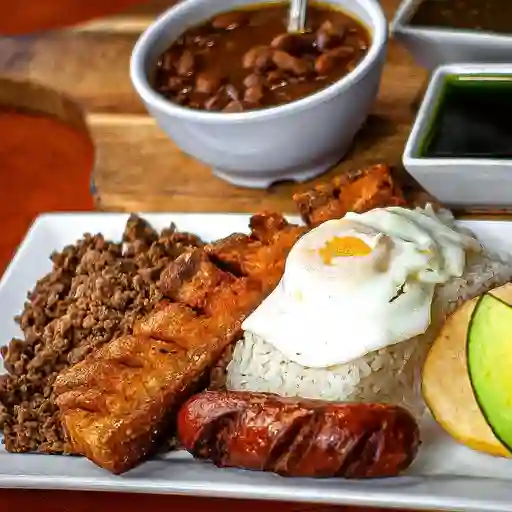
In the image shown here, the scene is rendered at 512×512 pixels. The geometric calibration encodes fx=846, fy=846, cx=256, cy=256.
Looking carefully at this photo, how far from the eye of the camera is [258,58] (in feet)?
7.75

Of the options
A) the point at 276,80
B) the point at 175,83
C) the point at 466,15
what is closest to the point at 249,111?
the point at 276,80

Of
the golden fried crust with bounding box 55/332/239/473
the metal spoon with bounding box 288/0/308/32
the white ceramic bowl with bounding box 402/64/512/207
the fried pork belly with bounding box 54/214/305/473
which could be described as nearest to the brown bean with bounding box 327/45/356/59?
the metal spoon with bounding box 288/0/308/32

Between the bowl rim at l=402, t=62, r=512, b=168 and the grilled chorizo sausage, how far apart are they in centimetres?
73

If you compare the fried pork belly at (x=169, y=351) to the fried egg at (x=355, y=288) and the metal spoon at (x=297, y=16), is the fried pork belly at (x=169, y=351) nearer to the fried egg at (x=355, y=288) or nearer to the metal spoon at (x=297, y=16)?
the fried egg at (x=355, y=288)

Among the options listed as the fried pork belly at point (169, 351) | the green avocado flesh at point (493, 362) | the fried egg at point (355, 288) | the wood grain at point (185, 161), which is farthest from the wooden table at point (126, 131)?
the green avocado flesh at point (493, 362)

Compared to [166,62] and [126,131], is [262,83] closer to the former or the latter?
[166,62]

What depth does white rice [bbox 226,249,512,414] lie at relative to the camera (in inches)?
69.6

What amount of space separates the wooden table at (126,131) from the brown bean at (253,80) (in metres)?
0.31

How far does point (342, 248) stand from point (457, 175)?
0.43m

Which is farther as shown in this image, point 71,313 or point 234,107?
point 234,107

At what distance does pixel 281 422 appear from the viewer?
1.55 metres

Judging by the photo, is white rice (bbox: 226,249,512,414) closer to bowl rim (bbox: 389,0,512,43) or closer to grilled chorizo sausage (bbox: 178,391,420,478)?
grilled chorizo sausage (bbox: 178,391,420,478)

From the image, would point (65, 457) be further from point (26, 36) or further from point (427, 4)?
point (26, 36)

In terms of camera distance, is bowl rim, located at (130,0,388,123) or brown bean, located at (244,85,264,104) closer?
bowl rim, located at (130,0,388,123)
